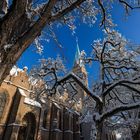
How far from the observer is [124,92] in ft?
56.1

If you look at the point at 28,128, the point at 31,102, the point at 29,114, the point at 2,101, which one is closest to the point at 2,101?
the point at 2,101

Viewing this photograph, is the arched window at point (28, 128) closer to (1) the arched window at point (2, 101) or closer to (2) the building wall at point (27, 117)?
(2) the building wall at point (27, 117)

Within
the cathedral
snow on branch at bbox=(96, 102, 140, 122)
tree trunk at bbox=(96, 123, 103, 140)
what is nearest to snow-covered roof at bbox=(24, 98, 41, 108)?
the cathedral

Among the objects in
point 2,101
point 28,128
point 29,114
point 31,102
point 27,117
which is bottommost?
point 28,128

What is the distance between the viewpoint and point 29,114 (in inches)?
982

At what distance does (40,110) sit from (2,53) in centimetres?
2367

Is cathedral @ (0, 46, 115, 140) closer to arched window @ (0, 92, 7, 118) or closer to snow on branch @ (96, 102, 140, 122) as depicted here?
arched window @ (0, 92, 7, 118)

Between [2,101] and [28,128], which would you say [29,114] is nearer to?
[28,128]

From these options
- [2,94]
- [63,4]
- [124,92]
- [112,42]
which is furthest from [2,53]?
[2,94]

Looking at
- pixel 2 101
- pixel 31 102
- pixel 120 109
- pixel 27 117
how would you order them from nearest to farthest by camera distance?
pixel 120 109 < pixel 2 101 < pixel 27 117 < pixel 31 102

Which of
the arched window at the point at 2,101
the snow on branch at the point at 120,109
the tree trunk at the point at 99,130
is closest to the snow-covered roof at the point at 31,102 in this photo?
the arched window at the point at 2,101

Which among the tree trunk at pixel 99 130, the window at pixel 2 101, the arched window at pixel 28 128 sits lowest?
the tree trunk at pixel 99 130

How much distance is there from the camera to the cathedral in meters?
21.5

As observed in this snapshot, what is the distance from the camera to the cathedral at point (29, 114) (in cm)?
2150
